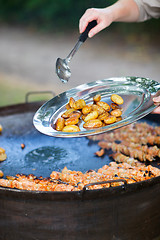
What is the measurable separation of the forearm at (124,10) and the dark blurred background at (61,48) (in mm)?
3539

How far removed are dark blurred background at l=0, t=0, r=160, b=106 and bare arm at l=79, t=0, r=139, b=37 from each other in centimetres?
357

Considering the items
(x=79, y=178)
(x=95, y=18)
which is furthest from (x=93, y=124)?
(x=95, y=18)

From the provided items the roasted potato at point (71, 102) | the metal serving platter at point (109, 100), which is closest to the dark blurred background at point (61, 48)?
the metal serving platter at point (109, 100)

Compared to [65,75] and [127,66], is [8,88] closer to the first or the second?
[127,66]

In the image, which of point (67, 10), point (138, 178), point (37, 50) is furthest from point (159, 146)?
point (37, 50)

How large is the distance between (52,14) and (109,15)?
560 centimetres

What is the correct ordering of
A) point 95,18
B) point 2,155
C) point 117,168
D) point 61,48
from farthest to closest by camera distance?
point 61,48 < point 2,155 < point 117,168 < point 95,18

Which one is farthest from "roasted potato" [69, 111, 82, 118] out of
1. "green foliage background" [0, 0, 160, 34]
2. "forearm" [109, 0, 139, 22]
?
"green foliage background" [0, 0, 160, 34]

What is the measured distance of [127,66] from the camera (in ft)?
22.2

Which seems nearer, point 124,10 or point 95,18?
point 95,18

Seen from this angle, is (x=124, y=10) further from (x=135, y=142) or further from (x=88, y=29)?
(x=135, y=142)

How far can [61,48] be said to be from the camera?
7734 millimetres

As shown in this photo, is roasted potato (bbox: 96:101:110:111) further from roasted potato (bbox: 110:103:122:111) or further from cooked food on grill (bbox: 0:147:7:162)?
cooked food on grill (bbox: 0:147:7:162)

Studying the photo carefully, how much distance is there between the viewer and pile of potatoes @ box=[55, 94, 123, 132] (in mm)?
1795
